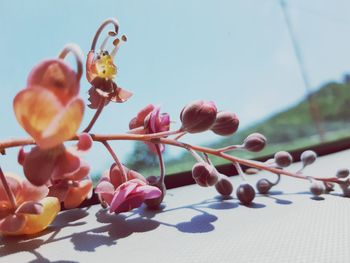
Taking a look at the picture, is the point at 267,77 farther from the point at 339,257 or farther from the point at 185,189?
the point at 339,257

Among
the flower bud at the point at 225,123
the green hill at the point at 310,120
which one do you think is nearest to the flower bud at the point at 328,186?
the flower bud at the point at 225,123

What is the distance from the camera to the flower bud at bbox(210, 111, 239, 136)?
0.35 meters

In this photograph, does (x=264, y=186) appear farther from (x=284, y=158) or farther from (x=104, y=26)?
(x=104, y=26)

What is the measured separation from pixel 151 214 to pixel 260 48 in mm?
1336

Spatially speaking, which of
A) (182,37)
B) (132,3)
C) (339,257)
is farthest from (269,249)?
(182,37)

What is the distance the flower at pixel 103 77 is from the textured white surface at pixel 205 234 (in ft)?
0.36

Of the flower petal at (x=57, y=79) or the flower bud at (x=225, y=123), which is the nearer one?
the flower petal at (x=57, y=79)

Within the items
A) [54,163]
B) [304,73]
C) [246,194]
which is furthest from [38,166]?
[304,73]

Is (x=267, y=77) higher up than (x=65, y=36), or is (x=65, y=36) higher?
(x=65, y=36)

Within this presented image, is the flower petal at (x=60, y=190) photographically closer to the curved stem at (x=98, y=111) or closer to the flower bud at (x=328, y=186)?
the curved stem at (x=98, y=111)

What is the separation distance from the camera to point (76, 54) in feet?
Answer: 0.75

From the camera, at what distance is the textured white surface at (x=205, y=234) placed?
0.24 meters

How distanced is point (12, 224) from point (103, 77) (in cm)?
13

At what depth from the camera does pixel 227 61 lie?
4.85 ft
